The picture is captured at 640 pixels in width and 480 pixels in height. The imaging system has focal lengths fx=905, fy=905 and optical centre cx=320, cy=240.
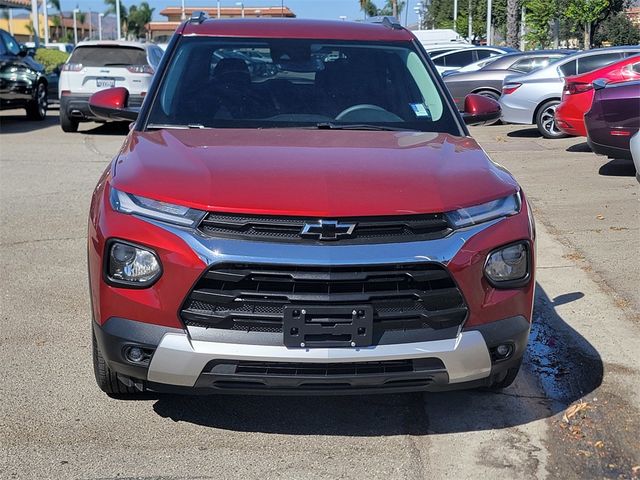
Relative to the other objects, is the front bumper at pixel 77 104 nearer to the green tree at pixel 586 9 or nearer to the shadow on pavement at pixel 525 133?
the shadow on pavement at pixel 525 133

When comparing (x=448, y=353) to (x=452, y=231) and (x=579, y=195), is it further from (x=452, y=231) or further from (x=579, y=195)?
(x=579, y=195)

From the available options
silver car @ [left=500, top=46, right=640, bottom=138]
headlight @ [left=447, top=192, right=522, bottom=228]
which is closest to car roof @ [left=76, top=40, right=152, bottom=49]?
silver car @ [left=500, top=46, right=640, bottom=138]

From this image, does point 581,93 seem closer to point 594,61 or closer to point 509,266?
point 594,61

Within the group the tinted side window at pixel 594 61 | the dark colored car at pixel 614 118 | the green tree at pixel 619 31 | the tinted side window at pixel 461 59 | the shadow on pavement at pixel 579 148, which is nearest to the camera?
the dark colored car at pixel 614 118

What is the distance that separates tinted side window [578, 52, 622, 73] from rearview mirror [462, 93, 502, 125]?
11.1 metres

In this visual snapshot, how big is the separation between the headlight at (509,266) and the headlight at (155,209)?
1171 mm

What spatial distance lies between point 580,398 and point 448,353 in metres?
1.26

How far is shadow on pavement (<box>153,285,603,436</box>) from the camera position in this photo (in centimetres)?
410

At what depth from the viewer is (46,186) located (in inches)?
415

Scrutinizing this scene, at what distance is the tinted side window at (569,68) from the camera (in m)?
16.0

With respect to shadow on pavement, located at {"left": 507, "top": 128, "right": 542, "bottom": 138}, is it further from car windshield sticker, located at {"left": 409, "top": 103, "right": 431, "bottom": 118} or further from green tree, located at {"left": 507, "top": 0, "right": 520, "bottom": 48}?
green tree, located at {"left": 507, "top": 0, "right": 520, "bottom": 48}

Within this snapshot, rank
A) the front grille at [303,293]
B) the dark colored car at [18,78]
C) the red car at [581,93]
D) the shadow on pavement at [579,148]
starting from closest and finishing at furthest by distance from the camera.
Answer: the front grille at [303,293]
the red car at [581,93]
the shadow on pavement at [579,148]
the dark colored car at [18,78]

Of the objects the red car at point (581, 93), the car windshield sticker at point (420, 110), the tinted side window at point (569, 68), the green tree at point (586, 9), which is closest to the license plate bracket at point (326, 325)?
the car windshield sticker at point (420, 110)

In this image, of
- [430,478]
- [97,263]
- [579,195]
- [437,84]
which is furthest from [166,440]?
[579,195]
